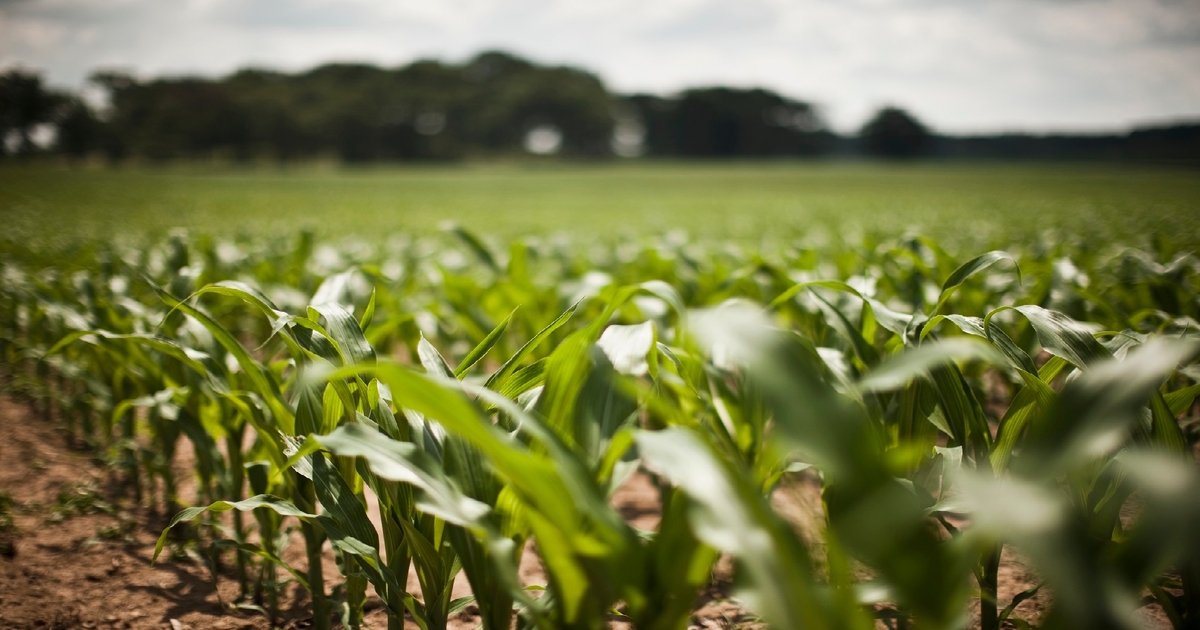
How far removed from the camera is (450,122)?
220ft

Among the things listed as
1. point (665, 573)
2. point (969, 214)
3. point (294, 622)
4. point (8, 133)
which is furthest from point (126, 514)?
point (8, 133)

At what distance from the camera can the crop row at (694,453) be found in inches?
20.9

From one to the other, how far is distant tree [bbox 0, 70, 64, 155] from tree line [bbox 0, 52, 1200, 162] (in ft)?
0.33

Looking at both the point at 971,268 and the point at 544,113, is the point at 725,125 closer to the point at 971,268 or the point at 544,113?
the point at 544,113

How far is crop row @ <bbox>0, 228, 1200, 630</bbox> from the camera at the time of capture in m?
0.53

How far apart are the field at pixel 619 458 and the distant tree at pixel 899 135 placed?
7599 centimetres

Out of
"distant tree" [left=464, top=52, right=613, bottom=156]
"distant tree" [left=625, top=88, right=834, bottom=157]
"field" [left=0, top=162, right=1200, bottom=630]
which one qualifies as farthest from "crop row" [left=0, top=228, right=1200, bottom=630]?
"distant tree" [left=625, top=88, right=834, bottom=157]

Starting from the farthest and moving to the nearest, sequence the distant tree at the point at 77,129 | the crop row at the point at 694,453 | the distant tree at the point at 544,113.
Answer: the distant tree at the point at 544,113, the distant tree at the point at 77,129, the crop row at the point at 694,453

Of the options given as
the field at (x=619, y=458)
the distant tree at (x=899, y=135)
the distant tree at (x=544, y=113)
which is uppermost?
the distant tree at (x=544, y=113)

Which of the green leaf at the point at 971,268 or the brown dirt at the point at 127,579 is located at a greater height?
the green leaf at the point at 971,268

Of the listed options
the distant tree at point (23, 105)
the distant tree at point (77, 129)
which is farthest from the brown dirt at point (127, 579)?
the distant tree at point (77, 129)

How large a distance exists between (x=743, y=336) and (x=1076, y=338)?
34.9 inches

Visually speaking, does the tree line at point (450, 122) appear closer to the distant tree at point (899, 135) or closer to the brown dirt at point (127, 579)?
the distant tree at point (899, 135)

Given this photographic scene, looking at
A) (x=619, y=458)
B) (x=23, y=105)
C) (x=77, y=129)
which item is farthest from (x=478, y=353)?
(x=77, y=129)
